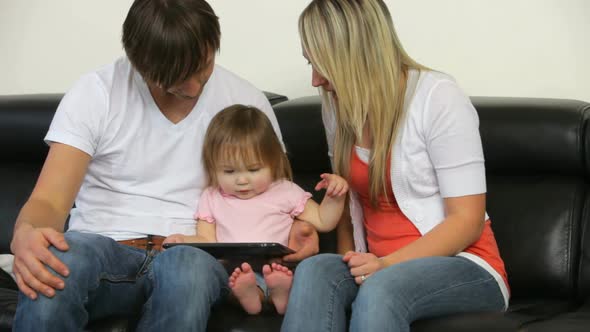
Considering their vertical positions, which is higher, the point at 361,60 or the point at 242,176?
the point at 361,60

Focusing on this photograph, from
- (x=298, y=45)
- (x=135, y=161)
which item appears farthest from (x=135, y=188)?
(x=298, y=45)

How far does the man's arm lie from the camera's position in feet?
5.84

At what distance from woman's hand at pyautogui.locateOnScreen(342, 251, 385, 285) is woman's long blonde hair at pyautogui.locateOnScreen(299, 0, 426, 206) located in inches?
9.2

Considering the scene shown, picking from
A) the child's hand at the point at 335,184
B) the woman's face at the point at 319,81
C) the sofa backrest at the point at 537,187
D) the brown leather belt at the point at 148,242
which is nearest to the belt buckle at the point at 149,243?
the brown leather belt at the point at 148,242

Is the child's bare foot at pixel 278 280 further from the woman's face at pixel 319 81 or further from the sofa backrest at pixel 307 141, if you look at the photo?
the sofa backrest at pixel 307 141

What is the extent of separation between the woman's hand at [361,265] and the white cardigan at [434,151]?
196mm

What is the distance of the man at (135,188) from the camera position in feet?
6.00

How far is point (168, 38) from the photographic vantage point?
1974 millimetres

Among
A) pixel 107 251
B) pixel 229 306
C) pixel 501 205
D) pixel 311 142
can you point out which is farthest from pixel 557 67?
pixel 107 251

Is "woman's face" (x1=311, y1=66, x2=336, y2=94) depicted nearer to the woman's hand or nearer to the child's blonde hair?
the child's blonde hair

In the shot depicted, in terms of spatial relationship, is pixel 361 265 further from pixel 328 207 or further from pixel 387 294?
pixel 328 207

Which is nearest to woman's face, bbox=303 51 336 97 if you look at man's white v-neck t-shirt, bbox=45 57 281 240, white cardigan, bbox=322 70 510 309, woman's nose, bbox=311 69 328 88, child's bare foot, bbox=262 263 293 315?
woman's nose, bbox=311 69 328 88

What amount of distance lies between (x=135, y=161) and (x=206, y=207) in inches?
7.7

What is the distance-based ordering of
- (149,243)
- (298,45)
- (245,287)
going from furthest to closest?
(298,45) < (149,243) < (245,287)
